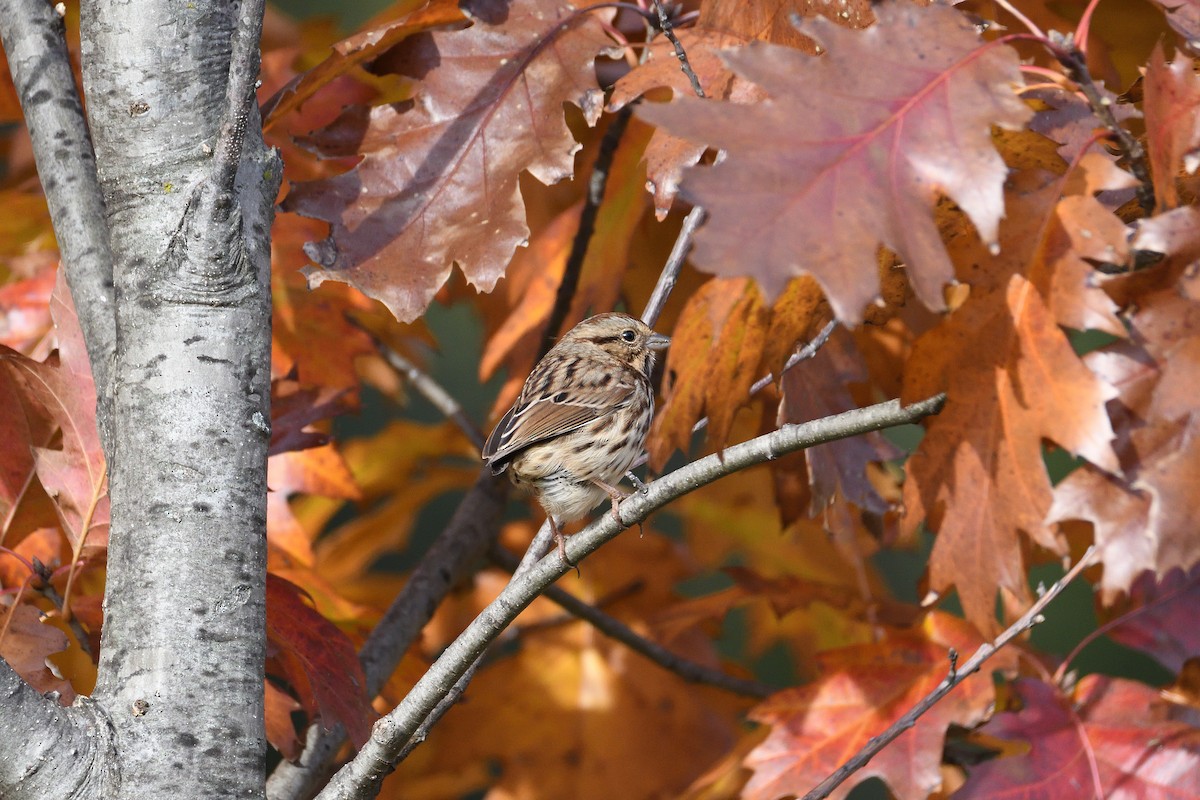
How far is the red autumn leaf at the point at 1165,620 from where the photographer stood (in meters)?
2.15

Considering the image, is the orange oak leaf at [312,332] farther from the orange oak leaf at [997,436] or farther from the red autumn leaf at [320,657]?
the orange oak leaf at [997,436]

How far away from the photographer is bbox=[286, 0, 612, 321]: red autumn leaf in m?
1.85

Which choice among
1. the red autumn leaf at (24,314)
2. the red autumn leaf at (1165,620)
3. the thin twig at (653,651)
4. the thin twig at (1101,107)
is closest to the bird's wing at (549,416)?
the thin twig at (653,651)

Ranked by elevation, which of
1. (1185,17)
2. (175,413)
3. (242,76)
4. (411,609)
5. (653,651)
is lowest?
(653,651)

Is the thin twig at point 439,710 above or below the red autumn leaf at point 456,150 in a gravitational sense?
below

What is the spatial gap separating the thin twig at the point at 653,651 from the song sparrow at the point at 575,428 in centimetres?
18

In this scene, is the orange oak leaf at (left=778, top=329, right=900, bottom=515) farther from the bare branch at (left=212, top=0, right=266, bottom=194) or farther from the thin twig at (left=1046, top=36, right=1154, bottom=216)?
the bare branch at (left=212, top=0, right=266, bottom=194)

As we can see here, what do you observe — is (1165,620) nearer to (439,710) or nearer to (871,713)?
(871,713)

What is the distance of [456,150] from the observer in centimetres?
193

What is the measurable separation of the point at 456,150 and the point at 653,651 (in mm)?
1073

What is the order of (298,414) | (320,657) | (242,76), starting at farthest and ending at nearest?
(298,414), (320,657), (242,76)

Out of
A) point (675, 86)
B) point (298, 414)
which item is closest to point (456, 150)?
point (675, 86)

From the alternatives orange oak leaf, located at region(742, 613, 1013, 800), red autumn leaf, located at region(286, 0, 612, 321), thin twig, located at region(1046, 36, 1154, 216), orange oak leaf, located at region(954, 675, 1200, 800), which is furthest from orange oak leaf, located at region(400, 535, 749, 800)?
thin twig, located at region(1046, 36, 1154, 216)

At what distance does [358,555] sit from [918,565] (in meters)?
3.37
